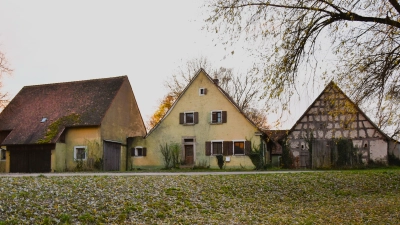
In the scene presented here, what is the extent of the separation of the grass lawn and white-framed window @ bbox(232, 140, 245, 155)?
13.2m

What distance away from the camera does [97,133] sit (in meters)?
32.0

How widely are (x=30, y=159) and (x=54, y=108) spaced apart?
16.2ft

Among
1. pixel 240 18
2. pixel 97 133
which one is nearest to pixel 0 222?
pixel 240 18

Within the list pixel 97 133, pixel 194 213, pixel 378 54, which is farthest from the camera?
pixel 97 133

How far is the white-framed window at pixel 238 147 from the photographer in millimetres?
31070

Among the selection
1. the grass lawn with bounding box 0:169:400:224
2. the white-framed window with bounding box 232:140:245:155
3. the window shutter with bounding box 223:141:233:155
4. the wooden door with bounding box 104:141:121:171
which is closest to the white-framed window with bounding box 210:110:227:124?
the window shutter with bounding box 223:141:233:155

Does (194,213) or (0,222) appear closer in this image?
(0,222)

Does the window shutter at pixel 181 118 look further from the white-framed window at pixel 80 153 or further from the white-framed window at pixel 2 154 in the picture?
the white-framed window at pixel 2 154

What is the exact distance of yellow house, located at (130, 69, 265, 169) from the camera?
1227 inches

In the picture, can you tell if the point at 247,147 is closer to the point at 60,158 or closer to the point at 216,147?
the point at 216,147

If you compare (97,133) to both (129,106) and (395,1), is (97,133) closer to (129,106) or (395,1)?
(129,106)

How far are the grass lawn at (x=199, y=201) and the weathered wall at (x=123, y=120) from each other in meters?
17.5

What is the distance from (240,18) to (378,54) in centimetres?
477

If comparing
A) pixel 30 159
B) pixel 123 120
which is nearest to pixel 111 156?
pixel 123 120
